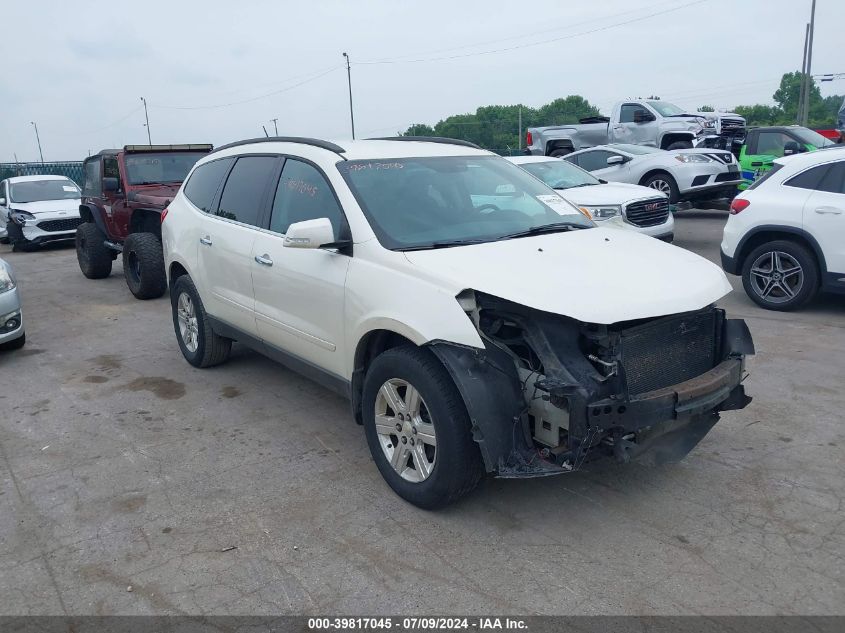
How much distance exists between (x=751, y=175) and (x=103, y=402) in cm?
1321

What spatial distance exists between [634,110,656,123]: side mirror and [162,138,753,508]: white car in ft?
47.6

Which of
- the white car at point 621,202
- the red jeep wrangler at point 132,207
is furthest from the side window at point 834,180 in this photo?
the red jeep wrangler at point 132,207

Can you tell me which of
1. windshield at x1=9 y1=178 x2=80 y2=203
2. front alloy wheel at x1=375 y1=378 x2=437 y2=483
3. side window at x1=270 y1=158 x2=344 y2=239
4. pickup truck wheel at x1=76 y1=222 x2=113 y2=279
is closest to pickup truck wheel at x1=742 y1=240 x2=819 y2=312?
side window at x1=270 y1=158 x2=344 y2=239

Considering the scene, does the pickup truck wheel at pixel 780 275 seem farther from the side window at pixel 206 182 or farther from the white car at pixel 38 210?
the white car at pixel 38 210

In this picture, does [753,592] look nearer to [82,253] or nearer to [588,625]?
[588,625]

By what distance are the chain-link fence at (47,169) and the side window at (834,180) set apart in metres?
28.3

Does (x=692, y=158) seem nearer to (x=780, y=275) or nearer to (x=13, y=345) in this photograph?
(x=780, y=275)

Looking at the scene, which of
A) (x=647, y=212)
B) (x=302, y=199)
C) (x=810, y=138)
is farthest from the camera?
(x=810, y=138)

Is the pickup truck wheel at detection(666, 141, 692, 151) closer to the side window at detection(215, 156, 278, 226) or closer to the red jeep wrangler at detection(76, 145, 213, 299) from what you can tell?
the red jeep wrangler at detection(76, 145, 213, 299)

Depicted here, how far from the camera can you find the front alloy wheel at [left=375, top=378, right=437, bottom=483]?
3.63 meters

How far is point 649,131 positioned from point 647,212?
8742 mm

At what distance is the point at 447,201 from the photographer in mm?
4422

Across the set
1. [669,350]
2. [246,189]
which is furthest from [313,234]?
[669,350]

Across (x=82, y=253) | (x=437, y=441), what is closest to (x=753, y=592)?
(x=437, y=441)
